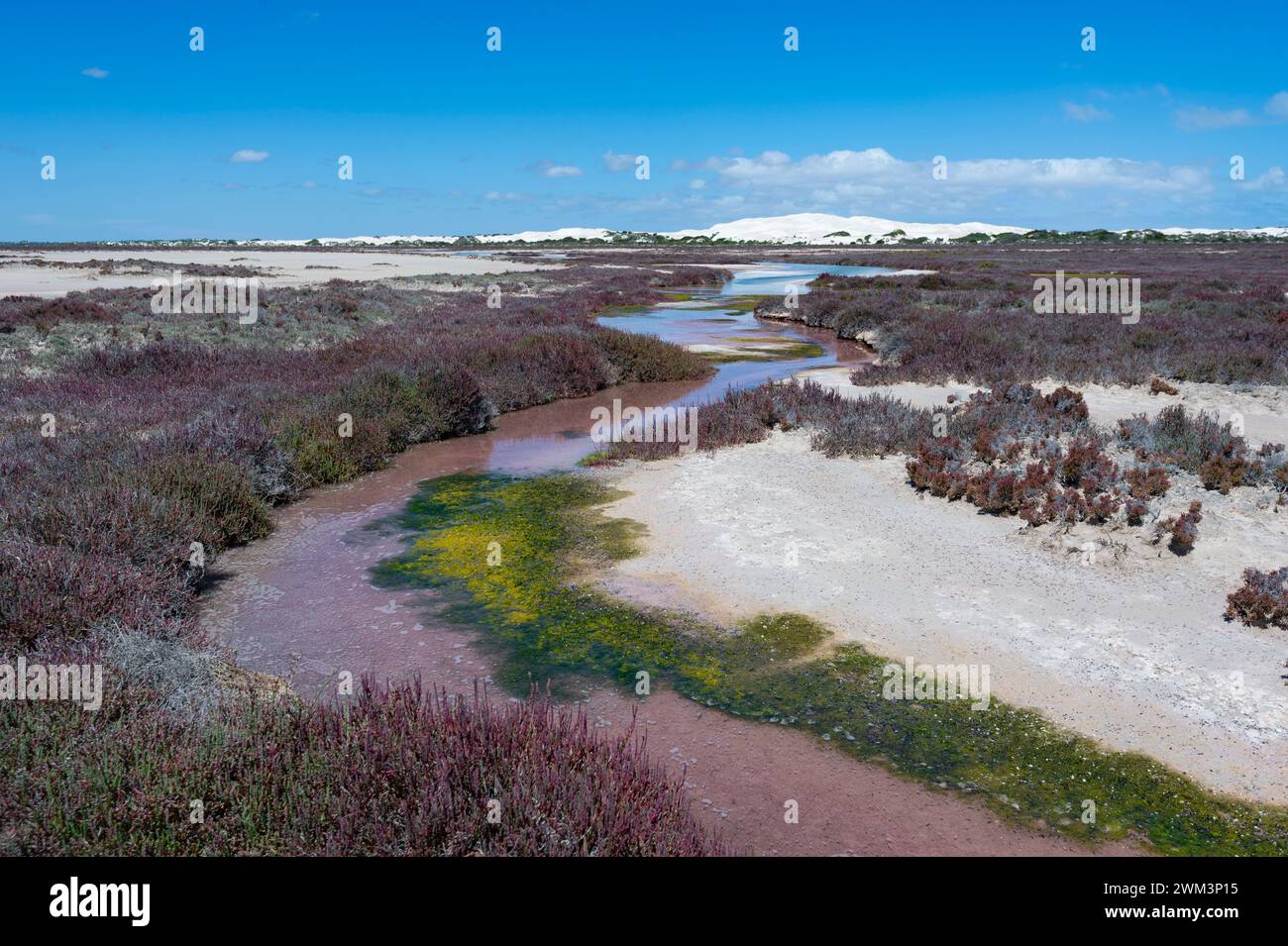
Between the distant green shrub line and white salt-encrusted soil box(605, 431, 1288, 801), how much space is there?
29cm

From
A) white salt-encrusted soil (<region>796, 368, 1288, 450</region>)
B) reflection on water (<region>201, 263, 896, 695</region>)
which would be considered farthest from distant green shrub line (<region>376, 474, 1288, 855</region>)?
white salt-encrusted soil (<region>796, 368, 1288, 450</region>)

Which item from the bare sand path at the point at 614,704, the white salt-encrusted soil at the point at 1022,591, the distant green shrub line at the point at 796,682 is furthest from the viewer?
the white salt-encrusted soil at the point at 1022,591

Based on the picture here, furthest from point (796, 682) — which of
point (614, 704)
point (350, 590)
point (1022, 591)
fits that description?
point (350, 590)

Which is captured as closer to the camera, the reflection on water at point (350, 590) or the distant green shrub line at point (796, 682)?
the distant green shrub line at point (796, 682)

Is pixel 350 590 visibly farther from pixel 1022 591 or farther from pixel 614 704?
pixel 1022 591

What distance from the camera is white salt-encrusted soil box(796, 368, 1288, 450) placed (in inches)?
498

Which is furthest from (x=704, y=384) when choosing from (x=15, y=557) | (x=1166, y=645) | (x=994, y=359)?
(x=15, y=557)

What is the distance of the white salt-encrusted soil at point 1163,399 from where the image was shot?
12647 mm

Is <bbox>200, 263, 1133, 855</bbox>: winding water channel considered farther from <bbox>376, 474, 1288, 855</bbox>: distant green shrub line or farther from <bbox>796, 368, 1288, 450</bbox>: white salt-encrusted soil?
<bbox>796, 368, 1288, 450</bbox>: white salt-encrusted soil

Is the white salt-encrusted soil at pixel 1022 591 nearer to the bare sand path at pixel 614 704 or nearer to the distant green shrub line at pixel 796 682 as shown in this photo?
the distant green shrub line at pixel 796 682

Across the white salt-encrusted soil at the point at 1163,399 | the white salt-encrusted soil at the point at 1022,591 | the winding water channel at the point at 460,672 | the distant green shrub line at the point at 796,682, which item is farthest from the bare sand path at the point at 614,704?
the white salt-encrusted soil at the point at 1163,399

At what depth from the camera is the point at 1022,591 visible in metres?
7.48

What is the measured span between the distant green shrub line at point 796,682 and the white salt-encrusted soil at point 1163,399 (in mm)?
8186

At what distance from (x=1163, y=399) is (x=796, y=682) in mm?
12279
